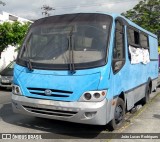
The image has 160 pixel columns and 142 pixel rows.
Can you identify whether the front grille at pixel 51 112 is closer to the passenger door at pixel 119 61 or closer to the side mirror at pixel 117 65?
the passenger door at pixel 119 61

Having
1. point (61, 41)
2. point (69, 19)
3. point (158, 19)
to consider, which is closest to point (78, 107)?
point (61, 41)

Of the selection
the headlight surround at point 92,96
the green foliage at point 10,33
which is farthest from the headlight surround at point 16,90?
the green foliage at point 10,33

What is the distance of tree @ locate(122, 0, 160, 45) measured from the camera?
1903 inches

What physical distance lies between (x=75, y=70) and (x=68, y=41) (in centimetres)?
78

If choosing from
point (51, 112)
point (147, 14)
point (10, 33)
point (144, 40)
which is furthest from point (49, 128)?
point (147, 14)

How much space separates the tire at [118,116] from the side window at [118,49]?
82cm

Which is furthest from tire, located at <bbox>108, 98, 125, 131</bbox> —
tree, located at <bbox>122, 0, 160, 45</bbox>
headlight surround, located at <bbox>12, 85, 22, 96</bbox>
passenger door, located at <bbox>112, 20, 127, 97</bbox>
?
tree, located at <bbox>122, 0, 160, 45</bbox>

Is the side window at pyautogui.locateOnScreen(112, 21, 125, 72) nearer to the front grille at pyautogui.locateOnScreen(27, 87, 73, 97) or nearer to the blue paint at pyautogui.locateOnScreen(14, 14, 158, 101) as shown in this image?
the blue paint at pyautogui.locateOnScreen(14, 14, 158, 101)

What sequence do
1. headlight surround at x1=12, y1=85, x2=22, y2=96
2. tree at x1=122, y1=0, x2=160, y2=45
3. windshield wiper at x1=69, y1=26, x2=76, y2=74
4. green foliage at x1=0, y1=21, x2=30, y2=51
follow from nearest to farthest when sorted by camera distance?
windshield wiper at x1=69, y1=26, x2=76, y2=74 < headlight surround at x1=12, y1=85, x2=22, y2=96 < green foliage at x1=0, y1=21, x2=30, y2=51 < tree at x1=122, y1=0, x2=160, y2=45

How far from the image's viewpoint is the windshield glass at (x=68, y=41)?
251 inches

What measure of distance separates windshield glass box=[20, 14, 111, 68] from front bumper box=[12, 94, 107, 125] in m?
0.80

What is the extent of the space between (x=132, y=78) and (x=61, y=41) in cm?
251

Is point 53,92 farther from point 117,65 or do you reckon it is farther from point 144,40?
point 144,40

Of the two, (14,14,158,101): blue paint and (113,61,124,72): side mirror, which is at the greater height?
(113,61,124,72): side mirror
